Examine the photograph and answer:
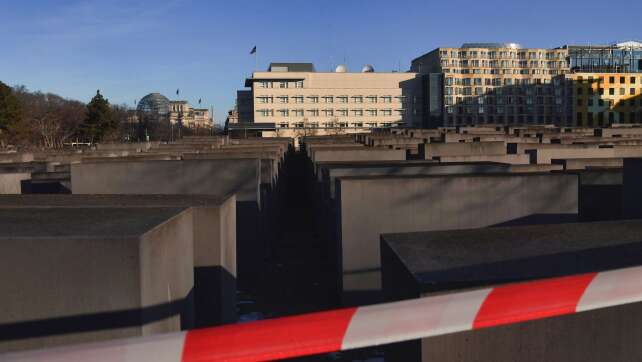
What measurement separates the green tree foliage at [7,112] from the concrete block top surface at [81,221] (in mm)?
64884

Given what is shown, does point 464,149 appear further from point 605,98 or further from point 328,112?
point 605,98

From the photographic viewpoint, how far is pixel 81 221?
5.44m

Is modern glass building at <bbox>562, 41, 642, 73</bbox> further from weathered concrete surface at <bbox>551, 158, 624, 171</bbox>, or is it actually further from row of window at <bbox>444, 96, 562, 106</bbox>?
weathered concrete surface at <bbox>551, 158, 624, 171</bbox>

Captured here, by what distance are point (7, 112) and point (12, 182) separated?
56676 millimetres

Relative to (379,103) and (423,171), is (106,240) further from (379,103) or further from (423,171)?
(379,103)

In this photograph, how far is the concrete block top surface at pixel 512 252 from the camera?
4328 mm

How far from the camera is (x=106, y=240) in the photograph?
4441 mm

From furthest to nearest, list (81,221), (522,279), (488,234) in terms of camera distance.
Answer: (488,234) < (81,221) < (522,279)

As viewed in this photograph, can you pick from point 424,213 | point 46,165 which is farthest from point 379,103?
point 424,213

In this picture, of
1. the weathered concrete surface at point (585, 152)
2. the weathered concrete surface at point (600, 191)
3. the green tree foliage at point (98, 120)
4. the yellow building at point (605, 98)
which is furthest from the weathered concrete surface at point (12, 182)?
the yellow building at point (605, 98)

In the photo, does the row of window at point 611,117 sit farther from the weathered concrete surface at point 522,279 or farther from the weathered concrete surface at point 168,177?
the weathered concrete surface at point 522,279

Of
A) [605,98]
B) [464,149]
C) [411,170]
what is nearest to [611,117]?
[605,98]

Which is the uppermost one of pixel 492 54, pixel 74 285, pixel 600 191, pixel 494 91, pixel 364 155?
pixel 492 54

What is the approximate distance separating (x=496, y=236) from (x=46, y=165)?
699 inches
